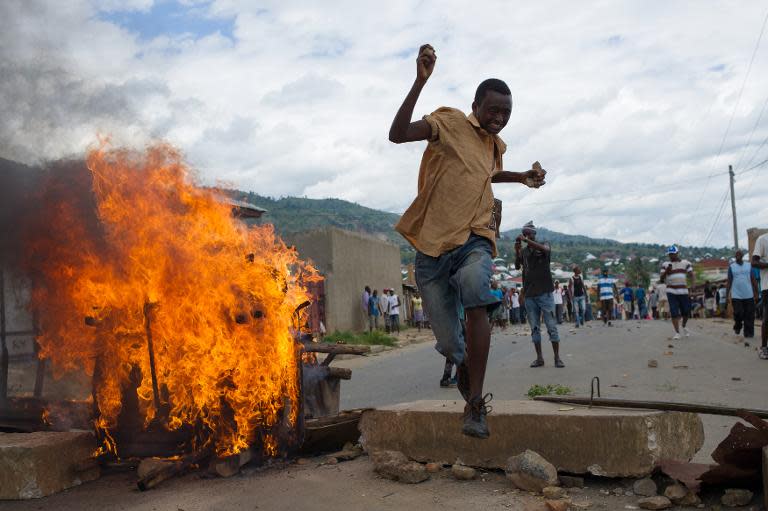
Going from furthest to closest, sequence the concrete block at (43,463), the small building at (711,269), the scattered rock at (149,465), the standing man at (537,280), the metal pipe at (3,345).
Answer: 1. the small building at (711,269)
2. the standing man at (537,280)
3. the metal pipe at (3,345)
4. the scattered rock at (149,465)
5. the concrete block at (43,463)

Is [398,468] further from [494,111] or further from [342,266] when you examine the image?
[342,266]

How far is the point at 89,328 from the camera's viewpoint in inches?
198

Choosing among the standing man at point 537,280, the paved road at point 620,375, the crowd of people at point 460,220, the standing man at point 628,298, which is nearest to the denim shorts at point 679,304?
the paved road at point 620,375

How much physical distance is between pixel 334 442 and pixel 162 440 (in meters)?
1.26

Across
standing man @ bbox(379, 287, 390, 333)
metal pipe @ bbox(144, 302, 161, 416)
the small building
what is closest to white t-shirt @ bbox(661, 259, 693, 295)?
metal pipe @ bbox(144, 302, 161, 416)

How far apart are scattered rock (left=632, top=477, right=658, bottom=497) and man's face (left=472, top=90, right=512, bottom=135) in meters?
2.23

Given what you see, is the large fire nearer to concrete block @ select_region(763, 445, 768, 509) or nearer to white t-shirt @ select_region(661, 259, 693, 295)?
concrete block @ select_region(763, 445, 768, 509)

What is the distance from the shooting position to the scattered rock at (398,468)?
13.7 ft

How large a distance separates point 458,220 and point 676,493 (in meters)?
1.88

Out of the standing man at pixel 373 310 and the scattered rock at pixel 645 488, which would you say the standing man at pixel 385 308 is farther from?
the scattered rock at pixel 645 488

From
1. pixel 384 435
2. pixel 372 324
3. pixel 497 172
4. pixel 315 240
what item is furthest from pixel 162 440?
pixel 372 324

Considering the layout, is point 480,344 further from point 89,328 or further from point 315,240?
point 315,240

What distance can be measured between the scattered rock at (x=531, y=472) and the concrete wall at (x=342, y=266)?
1984 cm

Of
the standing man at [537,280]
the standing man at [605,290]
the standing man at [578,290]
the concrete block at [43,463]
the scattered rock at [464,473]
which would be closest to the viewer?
the scattered rock at [464,473]
